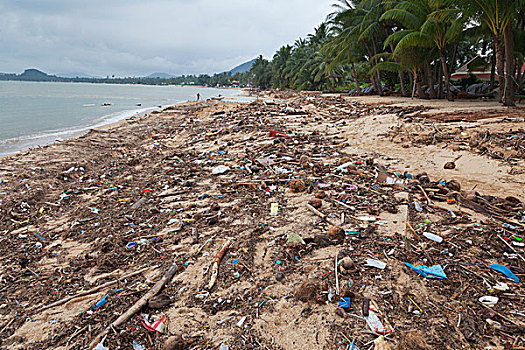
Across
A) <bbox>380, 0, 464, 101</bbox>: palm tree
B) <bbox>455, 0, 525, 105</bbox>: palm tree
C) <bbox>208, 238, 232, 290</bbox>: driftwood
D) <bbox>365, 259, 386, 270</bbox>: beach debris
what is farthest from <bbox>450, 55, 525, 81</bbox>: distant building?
<bbox>208, 238, 232, 290</bbox>: driftwood

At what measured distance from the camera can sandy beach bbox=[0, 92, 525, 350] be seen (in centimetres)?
197

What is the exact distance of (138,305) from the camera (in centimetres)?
231

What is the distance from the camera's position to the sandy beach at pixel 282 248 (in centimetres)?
197

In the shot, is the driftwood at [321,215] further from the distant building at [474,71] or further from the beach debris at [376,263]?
the distant building at [474,71]

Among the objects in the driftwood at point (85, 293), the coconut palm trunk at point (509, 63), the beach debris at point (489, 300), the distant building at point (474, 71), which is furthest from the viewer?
the distant building at point (474, 71)

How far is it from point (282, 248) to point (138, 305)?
1.45 metres

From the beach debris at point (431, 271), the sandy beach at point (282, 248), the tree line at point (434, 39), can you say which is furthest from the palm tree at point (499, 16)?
the beach debris at point (431, 271)

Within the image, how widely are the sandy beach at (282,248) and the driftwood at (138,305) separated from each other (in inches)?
Result: 1.6

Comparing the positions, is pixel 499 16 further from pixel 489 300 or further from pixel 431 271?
pixel 489 300

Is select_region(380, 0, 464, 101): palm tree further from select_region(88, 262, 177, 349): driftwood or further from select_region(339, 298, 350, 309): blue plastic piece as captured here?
select_region(88, 262, 177, 349): driftwood

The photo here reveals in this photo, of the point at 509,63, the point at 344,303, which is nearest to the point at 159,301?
the point at 344,303

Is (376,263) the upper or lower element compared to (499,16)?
lower

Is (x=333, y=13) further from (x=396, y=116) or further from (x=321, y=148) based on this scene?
(x=321, y=148)

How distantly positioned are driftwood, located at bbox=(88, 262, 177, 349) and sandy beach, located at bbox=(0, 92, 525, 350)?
0.04 metres
